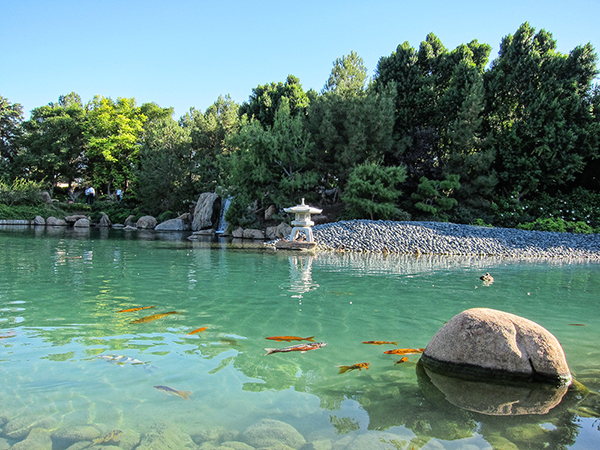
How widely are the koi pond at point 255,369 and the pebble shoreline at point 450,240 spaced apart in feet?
20.5

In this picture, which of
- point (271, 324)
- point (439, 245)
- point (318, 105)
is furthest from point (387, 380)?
point (318, 105)

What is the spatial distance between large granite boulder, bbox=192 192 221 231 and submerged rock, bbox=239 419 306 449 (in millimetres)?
22935

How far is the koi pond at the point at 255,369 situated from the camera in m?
2.43

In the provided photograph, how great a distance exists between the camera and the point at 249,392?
296 centimetres

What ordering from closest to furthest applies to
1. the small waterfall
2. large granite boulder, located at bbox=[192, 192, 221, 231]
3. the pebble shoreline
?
the pebble shoreline < the small waterfall < large granite boulder, located at bbox=[192, 192, 221, 231]

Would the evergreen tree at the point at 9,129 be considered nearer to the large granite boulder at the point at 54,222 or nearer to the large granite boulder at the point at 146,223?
the large granite boulder at the point at 54,222

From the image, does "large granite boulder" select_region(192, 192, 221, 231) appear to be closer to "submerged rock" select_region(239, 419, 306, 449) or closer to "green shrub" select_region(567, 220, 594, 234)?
"green shrub" select_region(567, 220, 594, 234)

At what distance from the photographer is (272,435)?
2.39 metres

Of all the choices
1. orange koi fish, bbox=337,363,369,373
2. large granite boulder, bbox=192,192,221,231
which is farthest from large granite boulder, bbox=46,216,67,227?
orange koi fish, bbox=337,363,369,373

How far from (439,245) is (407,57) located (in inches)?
525

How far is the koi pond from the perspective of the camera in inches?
95.5

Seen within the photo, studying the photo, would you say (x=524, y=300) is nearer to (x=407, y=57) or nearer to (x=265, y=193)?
(x=265, y=193)

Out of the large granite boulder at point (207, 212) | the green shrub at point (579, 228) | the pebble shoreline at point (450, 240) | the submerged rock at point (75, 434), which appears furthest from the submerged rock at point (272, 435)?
the large granite boulder at point (207, 212)

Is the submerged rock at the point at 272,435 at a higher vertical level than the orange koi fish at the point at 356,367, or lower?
lower
